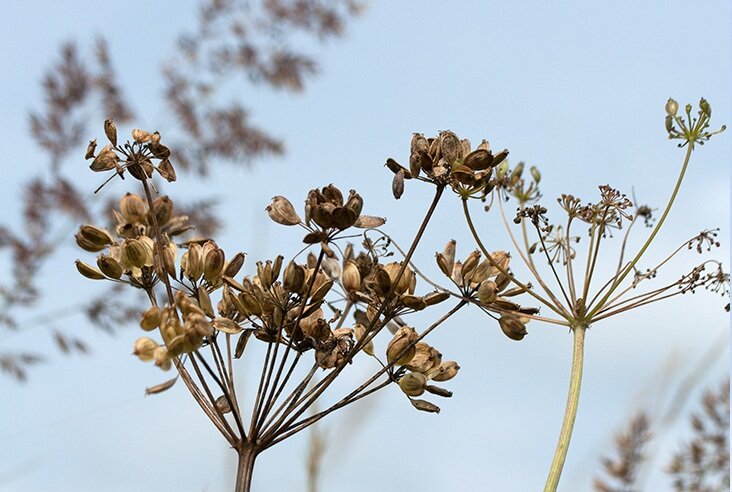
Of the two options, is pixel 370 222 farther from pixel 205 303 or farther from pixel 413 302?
pixel 205 303

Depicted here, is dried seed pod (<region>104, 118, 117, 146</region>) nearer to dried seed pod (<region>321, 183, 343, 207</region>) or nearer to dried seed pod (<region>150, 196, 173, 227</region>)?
dried seed pod (<region>150, 196, 173, 227</region>)

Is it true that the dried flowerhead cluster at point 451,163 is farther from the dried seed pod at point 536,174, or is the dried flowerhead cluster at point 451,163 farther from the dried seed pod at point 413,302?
the dried seed pod at point 536,174

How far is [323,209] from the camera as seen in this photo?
1293 mm

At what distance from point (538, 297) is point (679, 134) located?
435 mm

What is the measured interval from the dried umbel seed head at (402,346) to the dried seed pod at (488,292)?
0.41ft

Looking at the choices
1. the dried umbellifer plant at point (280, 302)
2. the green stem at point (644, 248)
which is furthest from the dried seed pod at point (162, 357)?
the green stem at point (644, 248)

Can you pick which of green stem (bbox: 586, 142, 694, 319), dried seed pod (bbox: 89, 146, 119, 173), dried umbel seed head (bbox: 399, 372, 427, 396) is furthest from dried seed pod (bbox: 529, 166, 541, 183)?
dried seed pod (bbox: 89, 146, 119, 173)

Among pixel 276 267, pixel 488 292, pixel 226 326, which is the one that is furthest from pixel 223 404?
pixel 488 292

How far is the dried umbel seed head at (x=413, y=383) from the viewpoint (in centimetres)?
139

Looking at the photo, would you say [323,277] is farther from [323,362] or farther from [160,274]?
[160,274]

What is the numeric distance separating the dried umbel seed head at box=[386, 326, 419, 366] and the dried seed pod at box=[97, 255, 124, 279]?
48cm

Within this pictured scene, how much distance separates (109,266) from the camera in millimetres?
1457

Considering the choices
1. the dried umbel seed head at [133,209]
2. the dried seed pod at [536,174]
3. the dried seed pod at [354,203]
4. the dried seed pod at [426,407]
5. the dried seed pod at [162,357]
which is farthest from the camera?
the dried seed pod at [536,174]

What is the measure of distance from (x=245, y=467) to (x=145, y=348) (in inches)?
9.5
